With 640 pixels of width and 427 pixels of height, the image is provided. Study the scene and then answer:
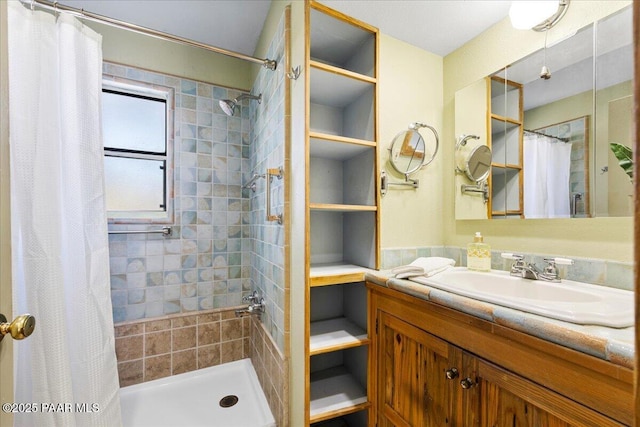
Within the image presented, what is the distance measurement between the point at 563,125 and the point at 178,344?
2.68 m

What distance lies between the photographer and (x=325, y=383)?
142cm

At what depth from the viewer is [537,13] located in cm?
114

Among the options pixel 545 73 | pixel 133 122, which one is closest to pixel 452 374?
pixel 545 73

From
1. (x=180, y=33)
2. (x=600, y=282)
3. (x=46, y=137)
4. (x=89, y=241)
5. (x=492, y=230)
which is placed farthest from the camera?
(x=180, y=33)

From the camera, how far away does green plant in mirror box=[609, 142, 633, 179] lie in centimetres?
89

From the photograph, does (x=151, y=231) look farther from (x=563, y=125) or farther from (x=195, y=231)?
(x=563, y=125)

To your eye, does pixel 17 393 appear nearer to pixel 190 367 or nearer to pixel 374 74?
pixel 190 367

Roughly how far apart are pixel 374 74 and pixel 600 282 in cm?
134

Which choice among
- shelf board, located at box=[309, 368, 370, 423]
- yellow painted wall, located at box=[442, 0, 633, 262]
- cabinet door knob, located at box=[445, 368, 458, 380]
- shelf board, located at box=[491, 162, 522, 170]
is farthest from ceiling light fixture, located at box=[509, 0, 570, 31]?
shelf board, located at box=[309, 368, 370, 423]

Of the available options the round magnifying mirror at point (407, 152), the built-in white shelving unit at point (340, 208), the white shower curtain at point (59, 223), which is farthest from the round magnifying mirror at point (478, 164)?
the white shower curtain at point (59, 223)

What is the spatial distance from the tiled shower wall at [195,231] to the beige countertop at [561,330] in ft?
5.72

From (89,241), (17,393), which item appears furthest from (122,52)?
(17,393)

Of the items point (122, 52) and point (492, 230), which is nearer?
point (492, 230)

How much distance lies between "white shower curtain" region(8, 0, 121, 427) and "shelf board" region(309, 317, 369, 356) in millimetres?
1022
